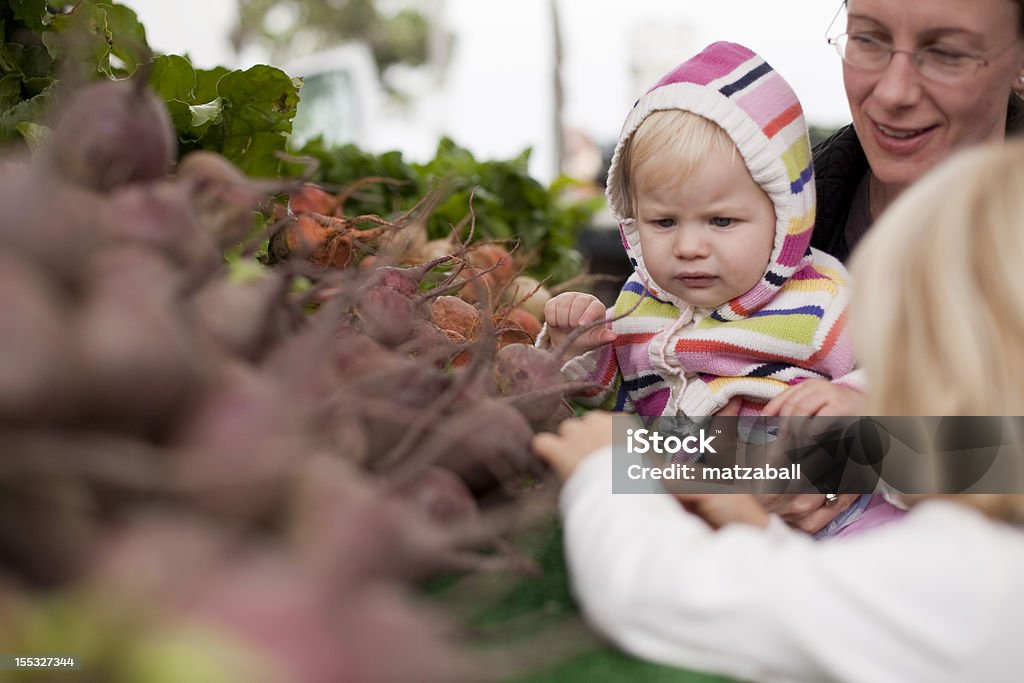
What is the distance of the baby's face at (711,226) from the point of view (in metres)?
1.64

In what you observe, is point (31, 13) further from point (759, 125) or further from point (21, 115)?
point (759, 125)

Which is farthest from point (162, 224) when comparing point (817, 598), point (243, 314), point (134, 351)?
point (817, 598)

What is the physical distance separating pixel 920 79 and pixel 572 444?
1061mm

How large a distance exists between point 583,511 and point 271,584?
49 centimetres

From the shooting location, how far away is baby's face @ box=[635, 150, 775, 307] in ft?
5.37

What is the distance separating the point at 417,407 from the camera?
974 millimetres

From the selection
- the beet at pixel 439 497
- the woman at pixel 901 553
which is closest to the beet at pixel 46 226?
the beet at pixel 439 497

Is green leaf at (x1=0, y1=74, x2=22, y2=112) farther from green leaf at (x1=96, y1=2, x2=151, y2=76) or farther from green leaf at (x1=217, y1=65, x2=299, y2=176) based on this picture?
green leaf at (x1=217, y1=65, x2=299, y2=176)

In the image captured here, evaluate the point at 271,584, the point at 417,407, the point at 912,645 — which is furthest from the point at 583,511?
the point at 271,584

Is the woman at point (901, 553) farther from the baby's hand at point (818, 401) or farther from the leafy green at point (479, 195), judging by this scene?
the leafy green at point (479, 195)

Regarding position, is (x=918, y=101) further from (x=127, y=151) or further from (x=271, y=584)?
(x=271, y=584)

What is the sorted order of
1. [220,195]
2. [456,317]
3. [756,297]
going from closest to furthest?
[220,195]
[456,317]
[756,297]

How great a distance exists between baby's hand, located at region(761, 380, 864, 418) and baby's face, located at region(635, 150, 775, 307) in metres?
0.32

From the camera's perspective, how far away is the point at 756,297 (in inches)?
67.8
